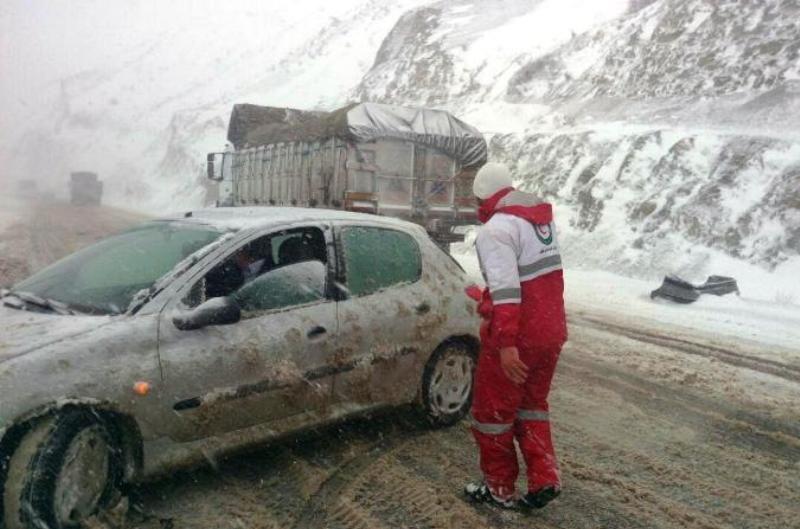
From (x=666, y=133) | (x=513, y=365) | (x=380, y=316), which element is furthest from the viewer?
(x=666, y=133)

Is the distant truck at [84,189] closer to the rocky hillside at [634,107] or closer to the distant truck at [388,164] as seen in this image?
the rocky hillside at [634,107]

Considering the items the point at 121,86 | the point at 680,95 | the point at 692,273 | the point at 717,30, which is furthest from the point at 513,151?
the point at 121,86

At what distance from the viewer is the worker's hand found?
10.4 ft

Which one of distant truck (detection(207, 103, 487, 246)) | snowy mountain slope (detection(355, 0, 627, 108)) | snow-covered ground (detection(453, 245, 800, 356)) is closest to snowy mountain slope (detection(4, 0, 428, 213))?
snowy mountain slope (detection(355, 0, 627, 108))

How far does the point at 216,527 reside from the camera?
3154 mm

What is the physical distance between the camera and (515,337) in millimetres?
3230

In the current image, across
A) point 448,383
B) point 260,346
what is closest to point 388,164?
point 448,383

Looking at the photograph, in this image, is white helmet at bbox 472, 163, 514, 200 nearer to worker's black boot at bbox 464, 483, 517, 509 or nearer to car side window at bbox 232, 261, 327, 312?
car side window at bbox 232, 261, 327, 312

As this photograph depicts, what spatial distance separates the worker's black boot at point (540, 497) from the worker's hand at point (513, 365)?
61 centimetres

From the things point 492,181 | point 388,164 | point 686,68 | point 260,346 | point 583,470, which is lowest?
point 583,470

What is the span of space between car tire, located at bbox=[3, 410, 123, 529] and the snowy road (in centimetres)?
26

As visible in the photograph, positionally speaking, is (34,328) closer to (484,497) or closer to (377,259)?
(377,259)

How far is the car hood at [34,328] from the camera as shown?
287 cm

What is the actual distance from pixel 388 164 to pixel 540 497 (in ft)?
27.6
